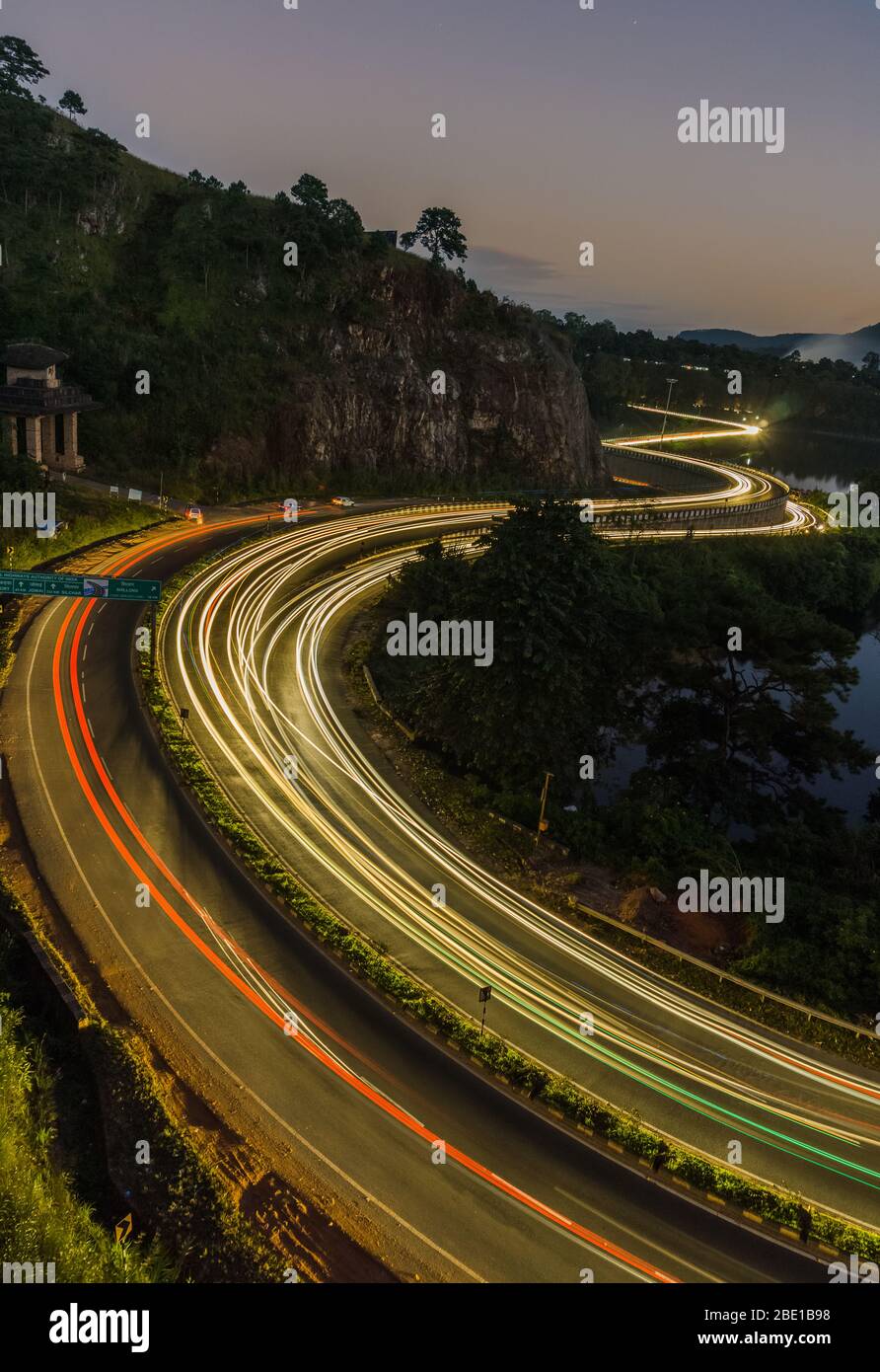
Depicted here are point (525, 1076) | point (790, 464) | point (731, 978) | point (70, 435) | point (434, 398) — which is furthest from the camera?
point (790, 464)

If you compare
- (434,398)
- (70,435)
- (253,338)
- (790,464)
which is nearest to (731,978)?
(70,435)

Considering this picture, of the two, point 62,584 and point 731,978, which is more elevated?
point 62,584

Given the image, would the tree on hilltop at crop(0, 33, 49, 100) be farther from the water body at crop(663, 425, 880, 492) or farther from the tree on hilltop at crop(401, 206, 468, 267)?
the water body at crop(663, 425, 880, 492)

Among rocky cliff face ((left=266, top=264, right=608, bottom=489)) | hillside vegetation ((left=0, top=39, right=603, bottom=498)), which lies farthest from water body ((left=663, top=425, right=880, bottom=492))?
hillside vegetation ((left=0, top=39, right=603, bottom=498))

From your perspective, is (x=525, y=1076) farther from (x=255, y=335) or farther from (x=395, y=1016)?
(x=255, y=335)
